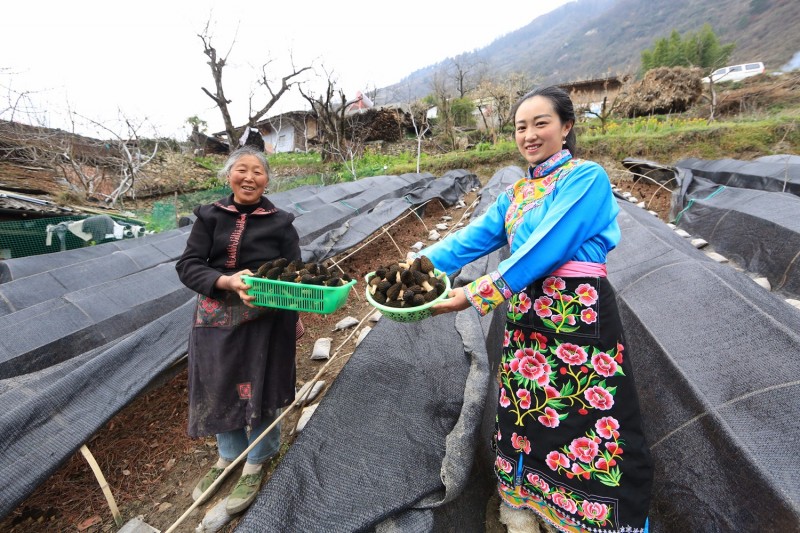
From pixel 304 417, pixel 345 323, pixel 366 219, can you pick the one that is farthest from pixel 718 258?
pixel 304 417

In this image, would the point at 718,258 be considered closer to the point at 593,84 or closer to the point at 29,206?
the point at 29,206

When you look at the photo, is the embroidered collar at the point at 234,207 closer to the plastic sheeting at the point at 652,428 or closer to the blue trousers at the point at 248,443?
the plastic sheeting at the point at 652,428

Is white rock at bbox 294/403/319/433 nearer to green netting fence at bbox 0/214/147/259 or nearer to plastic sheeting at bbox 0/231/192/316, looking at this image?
plastic sheeting at bbox 0/231/192/316

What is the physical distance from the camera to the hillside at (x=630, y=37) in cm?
3838

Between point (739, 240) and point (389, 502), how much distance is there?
5495 mm

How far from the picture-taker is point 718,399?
149 centimetres

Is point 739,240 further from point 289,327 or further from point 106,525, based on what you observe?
point 106,525

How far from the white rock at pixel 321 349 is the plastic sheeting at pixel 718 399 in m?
2.39

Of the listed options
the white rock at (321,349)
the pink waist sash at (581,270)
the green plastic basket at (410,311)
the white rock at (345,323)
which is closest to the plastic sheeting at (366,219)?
the white rock at (345,323)

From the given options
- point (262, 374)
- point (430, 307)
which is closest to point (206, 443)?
point (262, 374)

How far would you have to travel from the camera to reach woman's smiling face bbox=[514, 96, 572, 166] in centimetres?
129

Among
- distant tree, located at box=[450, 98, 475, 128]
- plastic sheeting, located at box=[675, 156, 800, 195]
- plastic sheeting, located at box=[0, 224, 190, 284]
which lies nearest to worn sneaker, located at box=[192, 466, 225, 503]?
plastic sheeting, located at box=[0, 224, 190, 284]

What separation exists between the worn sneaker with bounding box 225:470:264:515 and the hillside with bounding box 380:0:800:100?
24121mm

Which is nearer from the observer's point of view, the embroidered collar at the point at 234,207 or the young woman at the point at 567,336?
the young woman at the point at 567,336
